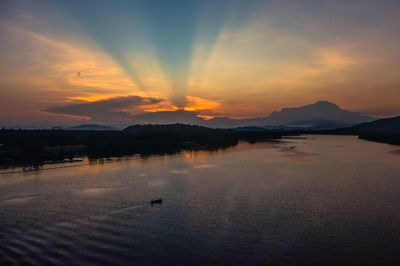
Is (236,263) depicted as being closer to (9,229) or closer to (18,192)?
(9,229)

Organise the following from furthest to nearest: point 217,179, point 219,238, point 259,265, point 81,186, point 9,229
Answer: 1. point 217,179
2. point 81,186
3. point 9,229
4. point 219,238
5. point 259,265

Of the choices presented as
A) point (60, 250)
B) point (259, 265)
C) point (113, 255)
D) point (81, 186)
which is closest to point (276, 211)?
point (259, 265)

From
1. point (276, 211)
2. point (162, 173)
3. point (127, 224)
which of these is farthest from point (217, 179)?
point (127, 224)

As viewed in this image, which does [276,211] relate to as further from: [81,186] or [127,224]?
[81,186]

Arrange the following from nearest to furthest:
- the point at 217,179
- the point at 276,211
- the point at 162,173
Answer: the point at 276,211 < the point at 217,179 < the point at 162,173

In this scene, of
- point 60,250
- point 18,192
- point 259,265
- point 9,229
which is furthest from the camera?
point 18,192

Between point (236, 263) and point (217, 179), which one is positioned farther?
point (217, 179)
